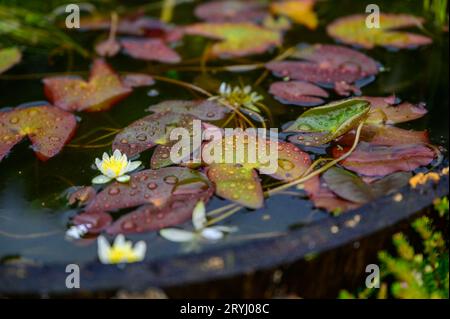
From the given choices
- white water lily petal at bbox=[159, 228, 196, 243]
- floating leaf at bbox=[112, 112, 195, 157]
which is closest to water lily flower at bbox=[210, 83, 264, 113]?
floating leaf at bbox=[112, 112, 195, 157]

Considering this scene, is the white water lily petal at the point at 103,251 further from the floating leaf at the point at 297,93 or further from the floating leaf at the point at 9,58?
the floating leaf at the point at 9,58

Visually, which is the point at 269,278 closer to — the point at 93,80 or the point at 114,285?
the point at 114,285

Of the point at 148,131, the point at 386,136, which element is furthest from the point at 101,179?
the point at 386,136

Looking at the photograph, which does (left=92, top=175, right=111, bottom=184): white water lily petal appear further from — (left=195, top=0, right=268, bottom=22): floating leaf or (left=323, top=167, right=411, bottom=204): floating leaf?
(left=195, top=0, right=268, bottom=22): floating leaf

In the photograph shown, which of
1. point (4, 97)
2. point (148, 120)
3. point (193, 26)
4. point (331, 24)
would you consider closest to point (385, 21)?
point (331, 24)

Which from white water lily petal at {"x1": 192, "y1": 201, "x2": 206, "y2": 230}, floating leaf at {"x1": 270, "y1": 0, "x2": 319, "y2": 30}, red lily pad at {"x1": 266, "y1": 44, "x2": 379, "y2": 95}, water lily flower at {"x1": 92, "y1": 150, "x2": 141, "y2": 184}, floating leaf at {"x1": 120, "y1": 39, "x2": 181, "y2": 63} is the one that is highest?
floating leaf at {"x1": 270, "y1": 0, "x2": 319, "y2": 30}
